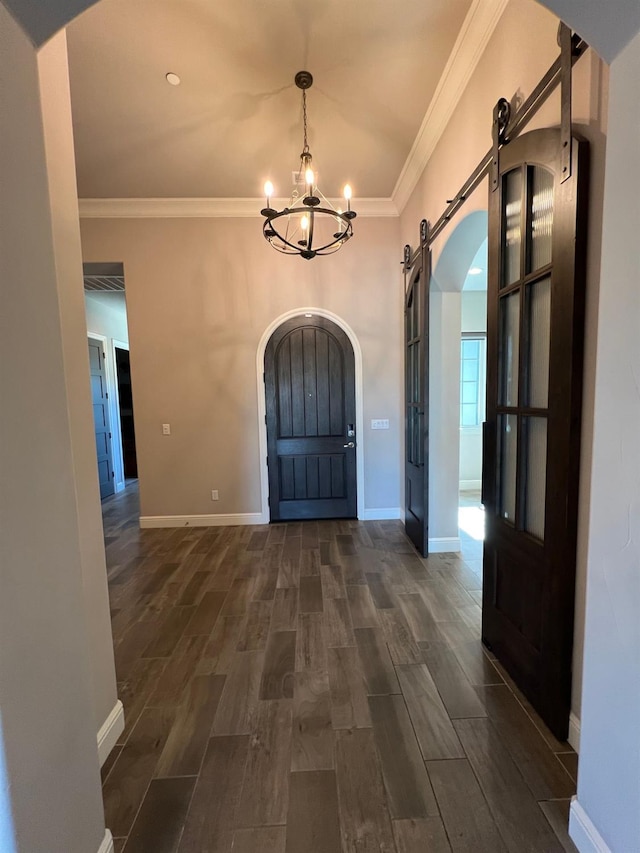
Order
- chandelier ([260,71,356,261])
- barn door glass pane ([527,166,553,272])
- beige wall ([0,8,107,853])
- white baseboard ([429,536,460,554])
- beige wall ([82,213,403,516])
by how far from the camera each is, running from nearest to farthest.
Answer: beige wall ([0,8,107,853]) → barn door glass pane ([527,166,553,272]) → chandelier ([260,71,356,261]) → white baseboard ([429,536,460,554]) → beige wall ([82,213,403,516])

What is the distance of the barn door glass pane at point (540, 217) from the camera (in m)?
1.57

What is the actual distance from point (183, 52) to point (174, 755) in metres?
3.58

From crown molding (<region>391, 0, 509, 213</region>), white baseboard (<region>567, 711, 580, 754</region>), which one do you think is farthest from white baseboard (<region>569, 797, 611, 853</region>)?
crown molding (<region>391, 0, 509, 213</region>)

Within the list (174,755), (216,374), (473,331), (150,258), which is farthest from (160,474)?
(473,331)

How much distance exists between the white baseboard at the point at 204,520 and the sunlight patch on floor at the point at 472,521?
2.20 m

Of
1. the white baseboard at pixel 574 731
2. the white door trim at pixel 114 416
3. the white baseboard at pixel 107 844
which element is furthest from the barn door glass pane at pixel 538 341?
the white door trim at pixel 114 416

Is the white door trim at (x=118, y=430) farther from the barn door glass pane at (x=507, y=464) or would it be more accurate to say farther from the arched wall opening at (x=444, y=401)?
the barn door glass pane at (x=507, y=464)

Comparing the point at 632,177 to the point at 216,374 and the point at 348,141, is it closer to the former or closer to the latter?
the point at 348,141

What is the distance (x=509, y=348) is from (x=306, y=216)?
1552 millimetres

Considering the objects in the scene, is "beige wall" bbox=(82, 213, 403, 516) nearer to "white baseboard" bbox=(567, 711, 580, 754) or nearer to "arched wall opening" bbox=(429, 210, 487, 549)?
"arched wall opening" bbox=(429, 210, 487, 549)

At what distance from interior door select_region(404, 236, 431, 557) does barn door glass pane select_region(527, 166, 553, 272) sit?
1.44 m

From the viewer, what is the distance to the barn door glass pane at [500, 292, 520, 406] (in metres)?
1.82

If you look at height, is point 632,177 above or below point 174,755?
above

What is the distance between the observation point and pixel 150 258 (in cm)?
403
